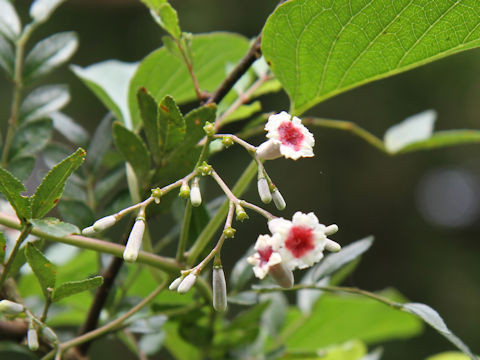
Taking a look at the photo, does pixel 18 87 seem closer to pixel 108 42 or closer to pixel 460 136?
pixel 460 136

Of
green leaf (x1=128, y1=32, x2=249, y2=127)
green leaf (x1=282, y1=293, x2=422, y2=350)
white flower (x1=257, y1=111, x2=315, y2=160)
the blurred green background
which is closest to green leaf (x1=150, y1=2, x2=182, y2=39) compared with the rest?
A: green leaf (x1=128, y1=32, x2=249, y2=127)

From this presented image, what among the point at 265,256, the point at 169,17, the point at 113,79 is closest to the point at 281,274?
the point at 265,256

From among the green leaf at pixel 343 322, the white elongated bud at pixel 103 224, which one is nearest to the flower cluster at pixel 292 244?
the white elongated bud at pixel 103 224

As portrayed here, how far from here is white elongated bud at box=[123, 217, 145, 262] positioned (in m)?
0.41

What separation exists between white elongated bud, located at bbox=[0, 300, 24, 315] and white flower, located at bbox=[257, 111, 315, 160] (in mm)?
226

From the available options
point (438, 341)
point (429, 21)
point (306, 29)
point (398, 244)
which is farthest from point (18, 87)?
point (398, 244)

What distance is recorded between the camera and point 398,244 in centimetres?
409

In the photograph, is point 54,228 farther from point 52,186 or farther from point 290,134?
point 290,134

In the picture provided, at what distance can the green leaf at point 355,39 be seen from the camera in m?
0.49

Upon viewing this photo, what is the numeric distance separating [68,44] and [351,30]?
15.0 inches

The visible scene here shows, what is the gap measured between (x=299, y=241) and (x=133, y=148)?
0.21 meters

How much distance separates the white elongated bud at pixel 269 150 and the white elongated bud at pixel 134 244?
4.0 inches

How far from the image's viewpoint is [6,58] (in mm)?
694

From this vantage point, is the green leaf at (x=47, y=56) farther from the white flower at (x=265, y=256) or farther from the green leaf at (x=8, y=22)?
the white flower at (x=265, y=256)
